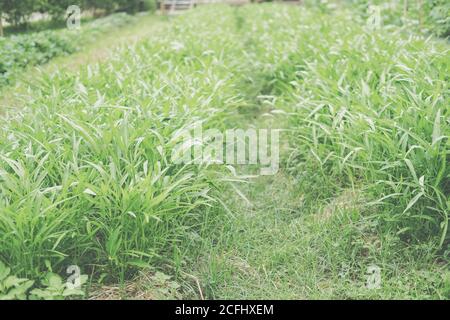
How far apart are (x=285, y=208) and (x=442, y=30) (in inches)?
119

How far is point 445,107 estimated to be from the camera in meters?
2.62

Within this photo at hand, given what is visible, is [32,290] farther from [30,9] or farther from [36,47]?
[30,9]

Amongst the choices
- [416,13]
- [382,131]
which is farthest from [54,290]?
[416,13]

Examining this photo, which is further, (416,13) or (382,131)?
(416,13)

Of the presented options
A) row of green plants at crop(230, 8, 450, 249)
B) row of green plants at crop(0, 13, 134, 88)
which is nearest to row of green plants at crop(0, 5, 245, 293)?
row of green plants at crop(230, 8, 450, 249)

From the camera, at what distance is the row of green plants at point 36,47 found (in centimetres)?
513

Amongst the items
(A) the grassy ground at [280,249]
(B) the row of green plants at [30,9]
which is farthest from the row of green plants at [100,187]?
(B) the row of green plants at [30,9]

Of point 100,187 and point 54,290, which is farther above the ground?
point 100,187

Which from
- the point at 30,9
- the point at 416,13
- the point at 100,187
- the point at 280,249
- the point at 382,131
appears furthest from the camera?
the point at 416,13

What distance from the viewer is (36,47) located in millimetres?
6199

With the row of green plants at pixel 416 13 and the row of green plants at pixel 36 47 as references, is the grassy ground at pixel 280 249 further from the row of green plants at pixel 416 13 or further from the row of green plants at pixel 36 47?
the row of green plants at pixel 416 13

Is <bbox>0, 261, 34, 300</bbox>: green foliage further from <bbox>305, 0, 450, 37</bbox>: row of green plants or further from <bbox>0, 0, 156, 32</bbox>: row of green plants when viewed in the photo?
<bbox>0, 0, 156, 32</bbox>: row of green plants

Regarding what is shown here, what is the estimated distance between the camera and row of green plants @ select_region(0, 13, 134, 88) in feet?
16.8
